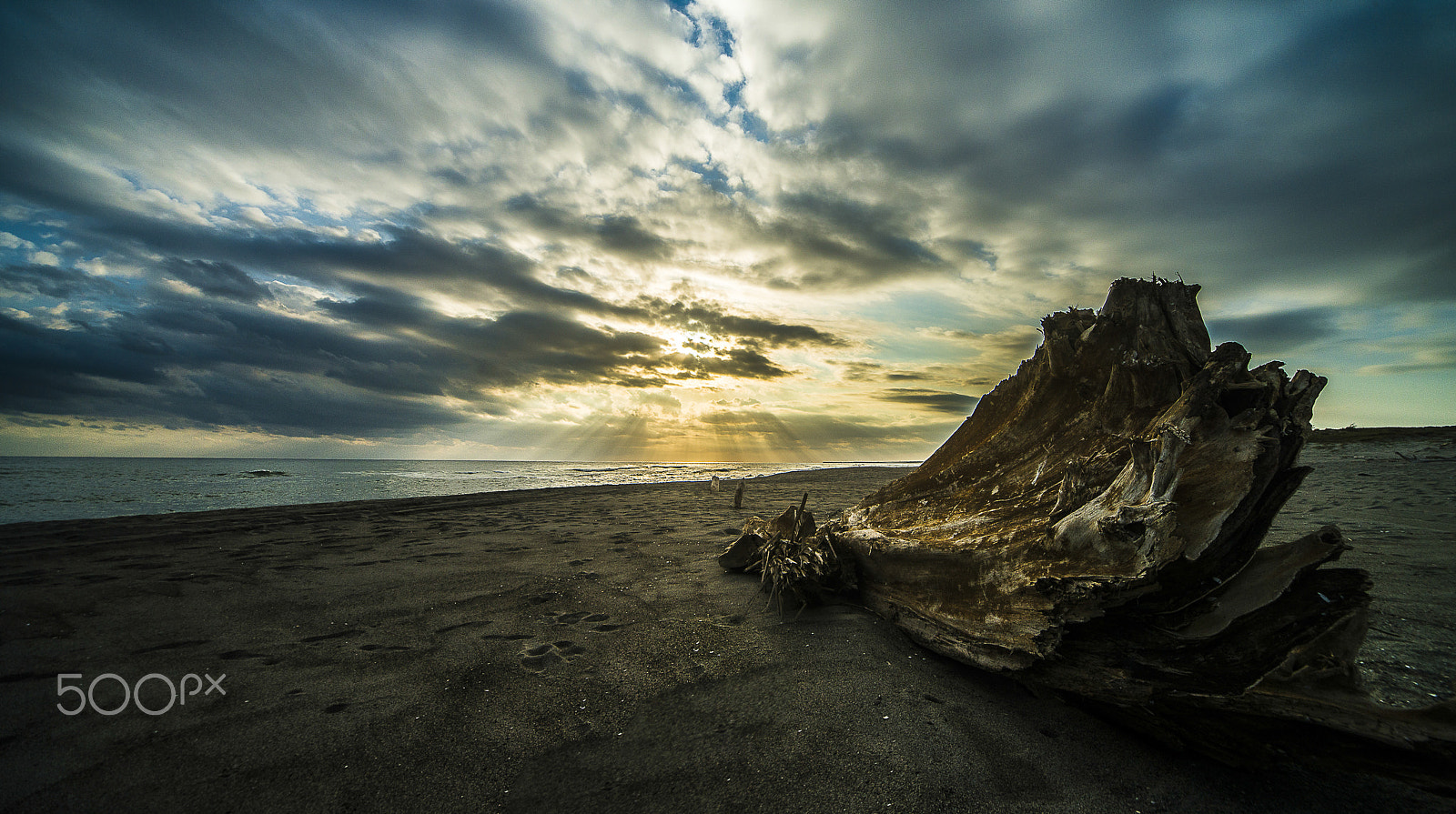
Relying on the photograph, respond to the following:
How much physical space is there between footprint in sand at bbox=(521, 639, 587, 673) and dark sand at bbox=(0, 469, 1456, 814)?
0.02 metres

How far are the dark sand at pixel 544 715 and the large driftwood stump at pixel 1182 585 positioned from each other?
15.1 inches

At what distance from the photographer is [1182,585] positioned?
9.39ft

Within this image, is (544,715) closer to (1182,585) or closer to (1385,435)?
(1182,585)

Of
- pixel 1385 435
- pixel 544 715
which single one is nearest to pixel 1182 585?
pixel 544 715

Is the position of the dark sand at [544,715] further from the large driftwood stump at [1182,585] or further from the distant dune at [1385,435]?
the distant dune at [1385,435]

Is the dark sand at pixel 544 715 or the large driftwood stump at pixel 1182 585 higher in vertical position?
the large driftwood stump at pixel 1182 585

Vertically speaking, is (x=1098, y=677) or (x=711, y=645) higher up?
(x=1098, y=677)

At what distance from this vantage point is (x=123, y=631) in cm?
449

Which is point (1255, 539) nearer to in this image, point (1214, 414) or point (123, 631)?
point (1214, 414)

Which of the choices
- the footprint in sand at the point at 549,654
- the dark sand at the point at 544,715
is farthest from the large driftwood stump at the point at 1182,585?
the footprint in sand at the point at 549,654

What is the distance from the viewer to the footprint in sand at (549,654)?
3883 mm

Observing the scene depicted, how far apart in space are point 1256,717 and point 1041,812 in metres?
1.06

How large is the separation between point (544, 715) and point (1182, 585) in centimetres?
380

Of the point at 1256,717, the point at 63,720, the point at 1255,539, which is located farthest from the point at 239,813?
the point at 1255,539
